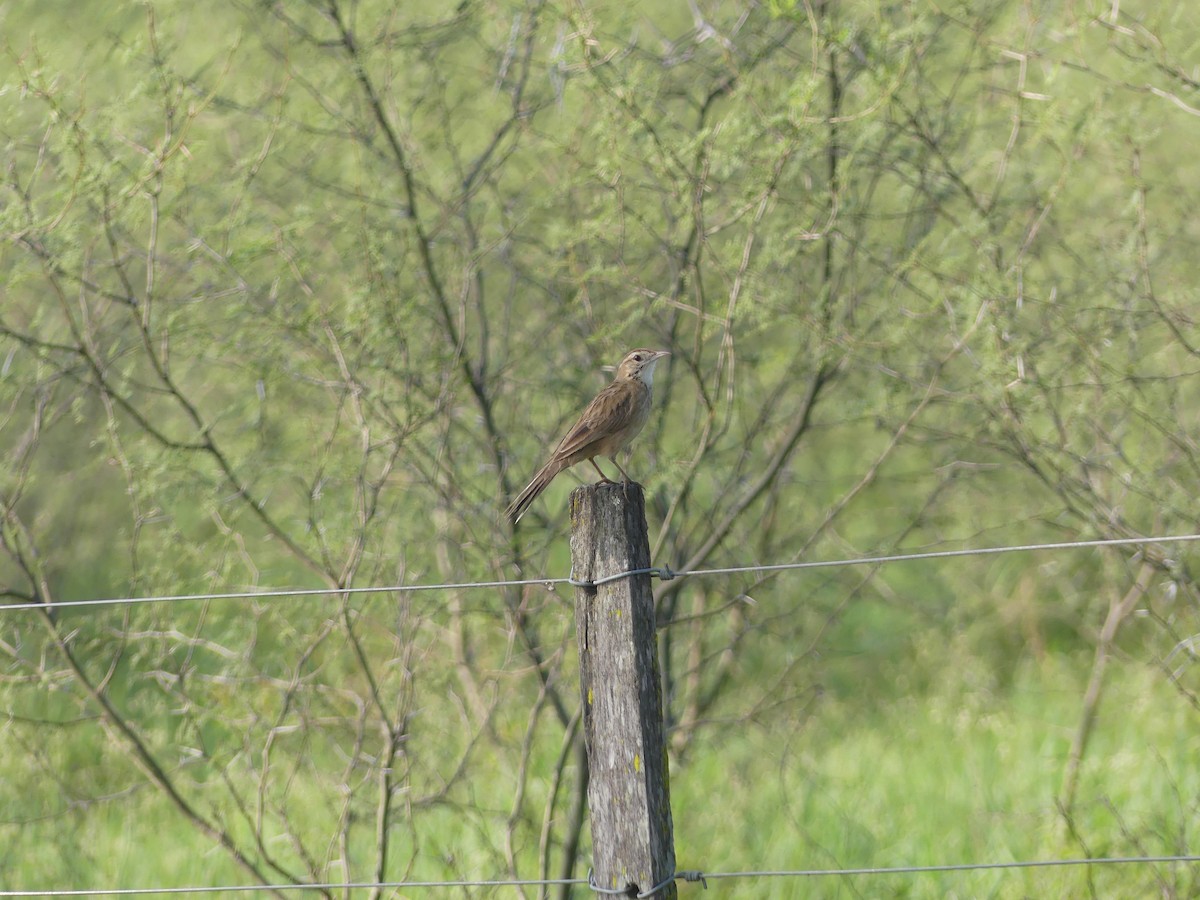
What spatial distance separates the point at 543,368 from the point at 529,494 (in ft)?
10.1

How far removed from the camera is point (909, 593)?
38.1 feet

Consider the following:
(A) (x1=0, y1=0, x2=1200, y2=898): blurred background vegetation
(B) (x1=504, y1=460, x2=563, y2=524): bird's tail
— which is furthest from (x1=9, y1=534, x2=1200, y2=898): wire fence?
(A) (x1=0, y1=0, x2=1200, y2=898): blurred background vegetation

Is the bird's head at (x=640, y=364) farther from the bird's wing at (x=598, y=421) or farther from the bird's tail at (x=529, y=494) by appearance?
the bird's tail at (x=529, y=494)

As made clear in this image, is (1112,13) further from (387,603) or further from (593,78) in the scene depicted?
(387,603)

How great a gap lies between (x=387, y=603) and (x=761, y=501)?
2.63 meters

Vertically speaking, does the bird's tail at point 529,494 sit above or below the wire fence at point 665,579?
above

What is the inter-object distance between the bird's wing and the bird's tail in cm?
13

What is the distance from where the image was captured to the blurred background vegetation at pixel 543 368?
6.15m

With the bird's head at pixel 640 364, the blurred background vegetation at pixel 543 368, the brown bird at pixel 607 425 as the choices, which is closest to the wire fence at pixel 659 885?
the blurred background vegetation at pixel 543 368

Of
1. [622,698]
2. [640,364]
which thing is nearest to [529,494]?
[640,364]

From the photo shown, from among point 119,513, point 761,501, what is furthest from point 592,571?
point 119,513

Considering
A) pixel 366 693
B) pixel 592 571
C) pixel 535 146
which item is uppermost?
pixel 535 146

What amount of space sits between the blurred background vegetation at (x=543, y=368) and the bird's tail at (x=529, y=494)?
1.28m

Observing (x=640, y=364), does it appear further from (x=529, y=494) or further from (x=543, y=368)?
(x=543, y=368)
